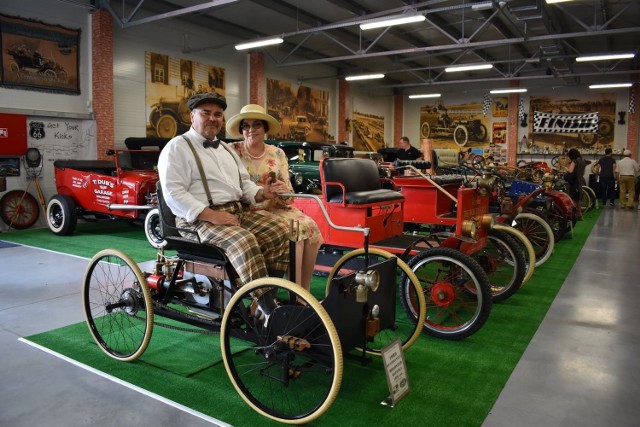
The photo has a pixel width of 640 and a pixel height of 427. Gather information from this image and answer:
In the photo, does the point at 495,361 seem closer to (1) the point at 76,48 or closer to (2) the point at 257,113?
(2) the point at 257,113

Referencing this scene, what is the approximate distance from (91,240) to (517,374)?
665 centimetres

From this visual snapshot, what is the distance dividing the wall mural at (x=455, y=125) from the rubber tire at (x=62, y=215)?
15272mm

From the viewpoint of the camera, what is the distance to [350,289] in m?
2.42

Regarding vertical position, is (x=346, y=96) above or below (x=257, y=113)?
above

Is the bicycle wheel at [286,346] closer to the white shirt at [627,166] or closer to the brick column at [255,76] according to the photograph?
the brick column at [255,76]

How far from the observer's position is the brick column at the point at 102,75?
32.0 feet

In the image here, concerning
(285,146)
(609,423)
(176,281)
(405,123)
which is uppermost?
(405,123)

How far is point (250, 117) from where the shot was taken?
3.54 m

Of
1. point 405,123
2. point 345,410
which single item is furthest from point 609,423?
point 405,123

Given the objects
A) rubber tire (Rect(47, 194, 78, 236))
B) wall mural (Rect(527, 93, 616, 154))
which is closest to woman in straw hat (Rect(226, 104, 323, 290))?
rubber tire (Rect(47, 194, 78, 236))

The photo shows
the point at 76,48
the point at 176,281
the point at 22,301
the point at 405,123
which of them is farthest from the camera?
the point at 405,123

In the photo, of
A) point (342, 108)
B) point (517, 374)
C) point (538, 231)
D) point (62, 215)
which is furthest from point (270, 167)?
point (342, 108)

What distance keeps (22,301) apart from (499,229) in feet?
14.1

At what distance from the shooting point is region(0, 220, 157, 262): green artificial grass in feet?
22.4
